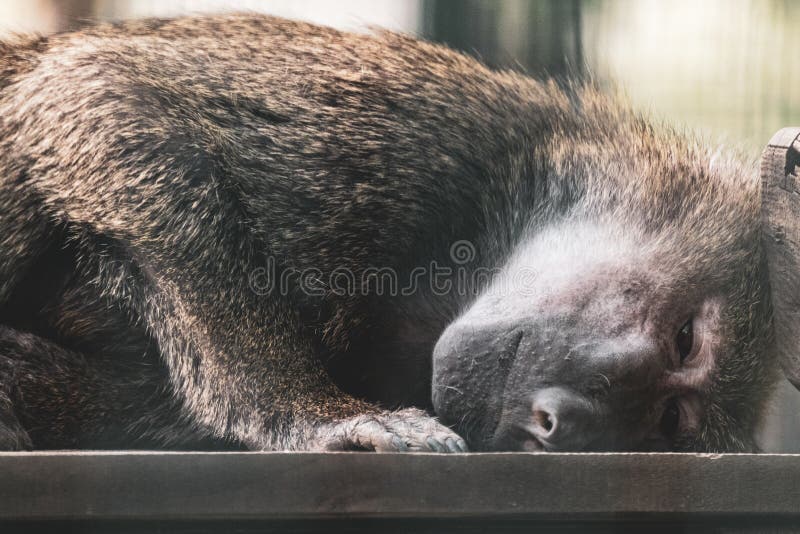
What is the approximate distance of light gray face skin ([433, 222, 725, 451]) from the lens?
5.60ft

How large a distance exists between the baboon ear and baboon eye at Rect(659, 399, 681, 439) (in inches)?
8.6

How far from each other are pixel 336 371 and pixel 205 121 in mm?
600

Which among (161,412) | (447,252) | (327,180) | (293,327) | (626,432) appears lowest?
(161,412)

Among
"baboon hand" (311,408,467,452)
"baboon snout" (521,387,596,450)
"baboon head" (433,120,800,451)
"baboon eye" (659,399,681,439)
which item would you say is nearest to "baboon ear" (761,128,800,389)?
"baboon head" (433,120,800,451)

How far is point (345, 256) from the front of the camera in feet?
6.38

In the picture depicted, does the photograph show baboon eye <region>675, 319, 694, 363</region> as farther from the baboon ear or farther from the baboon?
the baboon ear

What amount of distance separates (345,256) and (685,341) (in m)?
0.71

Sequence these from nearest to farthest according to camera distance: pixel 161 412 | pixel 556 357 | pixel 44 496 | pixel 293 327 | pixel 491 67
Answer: pixel 44 496 < pixel 556 357 < pixel 293 327 < pixel 161 412 < pixel 491 67

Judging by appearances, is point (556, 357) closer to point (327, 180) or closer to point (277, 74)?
point (327, 180)

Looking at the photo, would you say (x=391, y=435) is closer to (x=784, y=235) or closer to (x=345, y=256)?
(x=345, y=256)

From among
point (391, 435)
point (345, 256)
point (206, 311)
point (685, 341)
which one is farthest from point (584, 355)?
point (206, 311)

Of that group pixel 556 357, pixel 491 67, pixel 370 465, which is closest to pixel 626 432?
pixel 556 357

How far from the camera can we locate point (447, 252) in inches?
80.7

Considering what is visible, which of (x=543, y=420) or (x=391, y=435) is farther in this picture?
(x=543, y=420)
